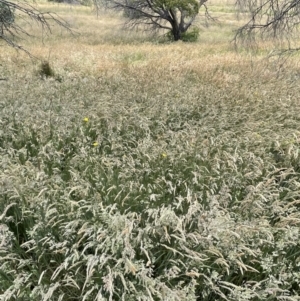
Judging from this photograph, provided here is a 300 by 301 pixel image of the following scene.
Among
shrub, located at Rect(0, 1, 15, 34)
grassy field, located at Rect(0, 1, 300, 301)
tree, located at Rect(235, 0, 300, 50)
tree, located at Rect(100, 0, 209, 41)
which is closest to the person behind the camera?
grassy field, located at Rect(0, 1, 300, 301)

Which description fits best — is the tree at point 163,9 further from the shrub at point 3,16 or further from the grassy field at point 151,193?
the grassy field at point 151,193

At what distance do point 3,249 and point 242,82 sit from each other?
5825 mm

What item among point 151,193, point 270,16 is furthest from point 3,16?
point 151,193

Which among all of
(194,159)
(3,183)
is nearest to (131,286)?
(3,183)

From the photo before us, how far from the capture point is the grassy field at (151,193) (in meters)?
1.91

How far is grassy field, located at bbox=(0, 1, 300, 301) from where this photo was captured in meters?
1.91

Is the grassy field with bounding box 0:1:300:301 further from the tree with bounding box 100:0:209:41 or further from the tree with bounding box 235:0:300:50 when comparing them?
the tree with bounding box 100:0:209:41

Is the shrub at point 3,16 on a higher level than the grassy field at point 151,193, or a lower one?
higher

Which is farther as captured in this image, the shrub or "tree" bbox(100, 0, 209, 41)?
"tree" bbox(100, 0, 209, 41)

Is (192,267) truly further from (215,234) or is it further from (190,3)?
(190,3)

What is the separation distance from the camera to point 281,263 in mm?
2029

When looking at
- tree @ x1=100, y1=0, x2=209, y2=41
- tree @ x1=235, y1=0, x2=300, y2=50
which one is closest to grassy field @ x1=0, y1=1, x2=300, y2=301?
tree @ x1=235, y1=0, x2=300, y2=50

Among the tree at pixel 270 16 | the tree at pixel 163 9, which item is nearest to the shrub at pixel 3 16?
the tree at pixel 270 16

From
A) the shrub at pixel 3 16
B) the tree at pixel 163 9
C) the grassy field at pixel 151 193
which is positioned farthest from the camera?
the tree at pixel 163 9
